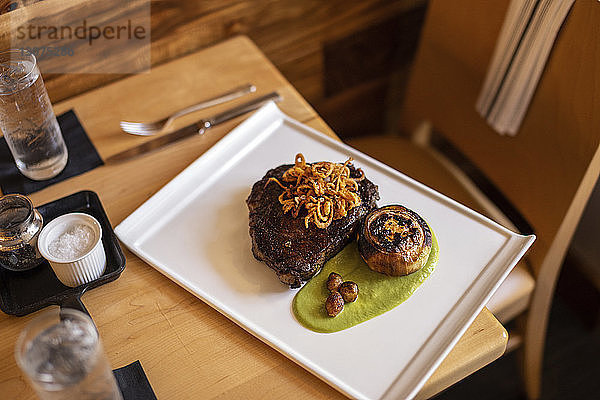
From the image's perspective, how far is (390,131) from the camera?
6.89 ft

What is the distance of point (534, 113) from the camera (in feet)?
4.16

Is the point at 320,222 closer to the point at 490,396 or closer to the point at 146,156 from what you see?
the point at 146,156

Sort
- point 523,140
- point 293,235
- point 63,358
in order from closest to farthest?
point 63,358, point 293,235, point 523,140

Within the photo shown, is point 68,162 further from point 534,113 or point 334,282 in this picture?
point 534,113

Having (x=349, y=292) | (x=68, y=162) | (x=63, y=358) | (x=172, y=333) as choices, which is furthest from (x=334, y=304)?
(x=68, y=162)

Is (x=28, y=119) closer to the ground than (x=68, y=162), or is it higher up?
higher up

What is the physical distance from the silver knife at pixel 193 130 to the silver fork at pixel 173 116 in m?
0.03

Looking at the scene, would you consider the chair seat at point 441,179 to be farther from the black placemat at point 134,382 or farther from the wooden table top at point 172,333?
the black placemat at point 134,382

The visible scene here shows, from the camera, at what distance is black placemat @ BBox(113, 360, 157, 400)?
2.77ft

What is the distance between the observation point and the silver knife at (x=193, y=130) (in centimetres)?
118

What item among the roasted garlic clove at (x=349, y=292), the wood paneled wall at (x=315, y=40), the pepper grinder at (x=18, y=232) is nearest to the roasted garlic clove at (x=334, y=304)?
the roasted garlic clove at (x=349, y=292)

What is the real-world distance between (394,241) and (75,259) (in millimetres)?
492

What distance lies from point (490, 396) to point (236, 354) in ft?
3.50

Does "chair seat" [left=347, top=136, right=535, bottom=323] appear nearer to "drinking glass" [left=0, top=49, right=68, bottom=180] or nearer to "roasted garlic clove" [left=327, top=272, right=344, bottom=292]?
"roasted garlic clove" [left=327, top=272, right=344, bottom=292]
